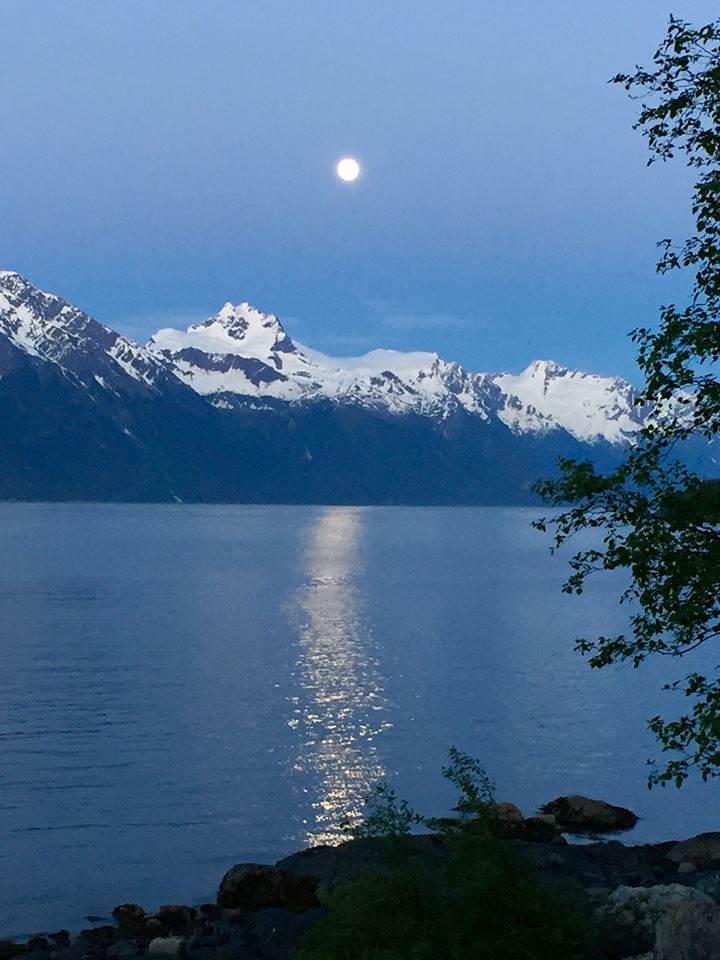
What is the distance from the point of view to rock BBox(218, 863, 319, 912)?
2914 centimetres

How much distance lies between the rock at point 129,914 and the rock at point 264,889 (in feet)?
6.89

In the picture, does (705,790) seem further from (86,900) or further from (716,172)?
(716,172)

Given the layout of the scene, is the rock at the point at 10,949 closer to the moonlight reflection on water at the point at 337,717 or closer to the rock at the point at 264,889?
the rock at the point at 264,889

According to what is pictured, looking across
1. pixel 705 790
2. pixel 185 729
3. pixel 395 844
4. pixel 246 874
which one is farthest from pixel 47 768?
pixel 395 844

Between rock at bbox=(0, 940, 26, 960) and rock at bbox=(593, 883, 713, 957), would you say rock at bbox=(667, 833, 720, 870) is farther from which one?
rock at bbox=(0, 940, 26, 960)

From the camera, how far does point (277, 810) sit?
41.9m

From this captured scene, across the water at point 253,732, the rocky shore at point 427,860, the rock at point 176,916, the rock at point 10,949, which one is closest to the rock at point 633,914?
the rocky shore at point 427,860

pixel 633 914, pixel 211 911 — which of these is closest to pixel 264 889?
pixel 211 911

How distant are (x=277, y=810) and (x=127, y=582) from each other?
116 metres

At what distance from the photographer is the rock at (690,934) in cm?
1554

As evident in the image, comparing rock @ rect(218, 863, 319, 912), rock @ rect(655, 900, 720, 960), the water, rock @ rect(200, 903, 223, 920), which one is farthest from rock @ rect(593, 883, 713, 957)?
the water

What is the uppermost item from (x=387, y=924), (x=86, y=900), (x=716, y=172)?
(x=716, y=172)

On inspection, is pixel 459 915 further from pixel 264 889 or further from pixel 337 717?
pixel 337 717

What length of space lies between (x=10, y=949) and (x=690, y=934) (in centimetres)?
1730
